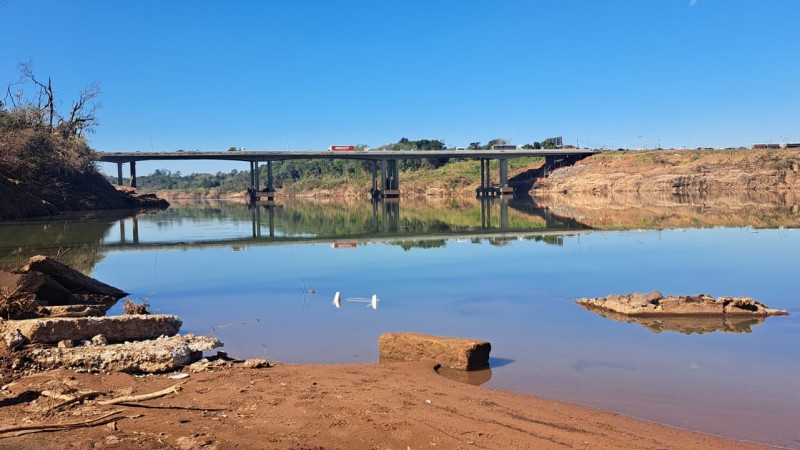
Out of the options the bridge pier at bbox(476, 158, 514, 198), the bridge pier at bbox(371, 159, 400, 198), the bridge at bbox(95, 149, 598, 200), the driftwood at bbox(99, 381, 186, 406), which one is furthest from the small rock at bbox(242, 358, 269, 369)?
the bridge pier at bbox(371, 159, 400, 198)

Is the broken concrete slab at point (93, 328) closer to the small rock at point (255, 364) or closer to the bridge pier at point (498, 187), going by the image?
the small rock at point (255, 364)

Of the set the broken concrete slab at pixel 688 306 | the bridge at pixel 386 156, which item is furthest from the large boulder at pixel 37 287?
the bridge at pixel 386 156

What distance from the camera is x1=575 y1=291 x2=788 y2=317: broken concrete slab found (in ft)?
42.1

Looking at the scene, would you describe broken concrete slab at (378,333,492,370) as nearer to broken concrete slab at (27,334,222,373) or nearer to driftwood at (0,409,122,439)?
broken concrete slab at (27,334,222,373)

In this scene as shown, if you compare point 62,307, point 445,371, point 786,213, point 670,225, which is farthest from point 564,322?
point 786,213

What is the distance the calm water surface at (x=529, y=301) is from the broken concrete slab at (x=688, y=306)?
0.56 m

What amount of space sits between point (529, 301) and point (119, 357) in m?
9.42

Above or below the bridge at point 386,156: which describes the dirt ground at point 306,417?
below

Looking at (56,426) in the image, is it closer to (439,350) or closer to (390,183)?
(439,350)

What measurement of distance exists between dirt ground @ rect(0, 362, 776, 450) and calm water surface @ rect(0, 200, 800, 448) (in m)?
1.07

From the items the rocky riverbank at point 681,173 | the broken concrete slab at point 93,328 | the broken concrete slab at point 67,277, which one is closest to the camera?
the broken concrete slab at point 93,328

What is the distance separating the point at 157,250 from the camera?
29.3 metres

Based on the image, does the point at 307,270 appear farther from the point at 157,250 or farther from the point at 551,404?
the point at 551,404

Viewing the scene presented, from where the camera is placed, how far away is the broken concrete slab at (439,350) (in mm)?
9297
